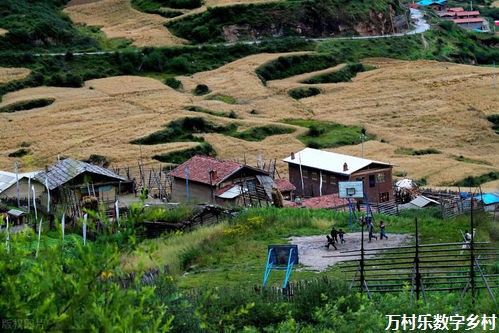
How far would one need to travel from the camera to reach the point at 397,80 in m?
85.8

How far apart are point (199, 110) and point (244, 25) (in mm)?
34178

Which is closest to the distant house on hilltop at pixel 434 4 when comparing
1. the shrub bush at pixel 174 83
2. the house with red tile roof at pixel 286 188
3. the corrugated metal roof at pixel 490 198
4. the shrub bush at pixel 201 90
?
the shrub bush at pixel 174 83

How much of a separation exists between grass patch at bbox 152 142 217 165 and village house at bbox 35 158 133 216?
54.1 ft

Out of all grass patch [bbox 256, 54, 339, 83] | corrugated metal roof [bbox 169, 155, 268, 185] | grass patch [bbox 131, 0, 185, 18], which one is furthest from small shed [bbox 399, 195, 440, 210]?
grass patch [bbox 131, 0, 185, 18]

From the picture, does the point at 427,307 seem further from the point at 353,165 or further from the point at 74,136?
the point at 74,136

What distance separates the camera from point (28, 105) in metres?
71.3

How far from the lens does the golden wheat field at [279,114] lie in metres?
58.1

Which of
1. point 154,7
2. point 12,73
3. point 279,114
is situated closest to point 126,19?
point 154,7

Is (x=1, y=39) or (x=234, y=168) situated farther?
(x=1, y=39)

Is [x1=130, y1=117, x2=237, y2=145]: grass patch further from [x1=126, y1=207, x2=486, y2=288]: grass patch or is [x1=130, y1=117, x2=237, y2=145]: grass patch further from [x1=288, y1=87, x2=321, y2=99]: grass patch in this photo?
[x1=126, y1=207, x2=486, y2=288]: grass patch

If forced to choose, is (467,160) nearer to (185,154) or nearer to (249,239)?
(185,154)

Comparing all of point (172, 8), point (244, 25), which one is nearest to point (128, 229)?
point (244, 25)

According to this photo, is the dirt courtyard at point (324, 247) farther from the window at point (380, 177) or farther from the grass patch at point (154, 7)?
the grass patch at point (154, 7)

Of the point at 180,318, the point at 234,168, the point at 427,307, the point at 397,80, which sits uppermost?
the point at 180,318
